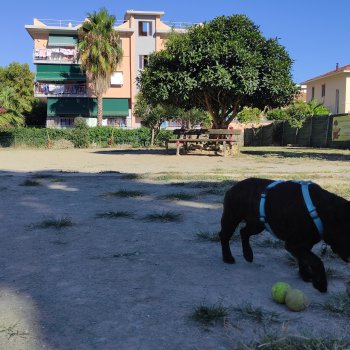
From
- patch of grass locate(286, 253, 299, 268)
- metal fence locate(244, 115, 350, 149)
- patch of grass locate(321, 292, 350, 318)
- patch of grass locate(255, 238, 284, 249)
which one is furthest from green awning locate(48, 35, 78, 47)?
patch of grass locate(321, 292, 350, 318)

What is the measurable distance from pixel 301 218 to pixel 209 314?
94 cm

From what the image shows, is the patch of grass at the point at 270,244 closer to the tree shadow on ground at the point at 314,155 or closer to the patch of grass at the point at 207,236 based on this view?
the patch of grass at the point at 207,236

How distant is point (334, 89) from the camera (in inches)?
1775

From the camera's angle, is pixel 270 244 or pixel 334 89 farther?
pixel 334 89

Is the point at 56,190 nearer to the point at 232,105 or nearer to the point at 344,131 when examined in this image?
the point at 232,105

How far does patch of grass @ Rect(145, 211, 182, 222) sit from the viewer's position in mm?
5566

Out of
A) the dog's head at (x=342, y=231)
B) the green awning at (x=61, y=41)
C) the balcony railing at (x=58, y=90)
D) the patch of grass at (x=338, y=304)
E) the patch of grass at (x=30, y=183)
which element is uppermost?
the green awning at (x=61, y=41)

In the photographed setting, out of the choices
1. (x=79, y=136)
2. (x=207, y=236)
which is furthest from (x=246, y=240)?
(x=79, y=136)

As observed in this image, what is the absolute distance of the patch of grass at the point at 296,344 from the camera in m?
2.20

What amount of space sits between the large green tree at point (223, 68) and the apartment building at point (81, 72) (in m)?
26.5

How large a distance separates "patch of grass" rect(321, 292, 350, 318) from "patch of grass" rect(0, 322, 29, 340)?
1899mm

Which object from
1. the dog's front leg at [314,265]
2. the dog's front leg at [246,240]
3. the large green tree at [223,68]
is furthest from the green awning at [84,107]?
the dog's front leg at [314,265]

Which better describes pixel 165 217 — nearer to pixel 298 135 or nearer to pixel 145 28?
pixel 298 135

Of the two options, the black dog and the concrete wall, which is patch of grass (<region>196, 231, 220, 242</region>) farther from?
the concrete wall
